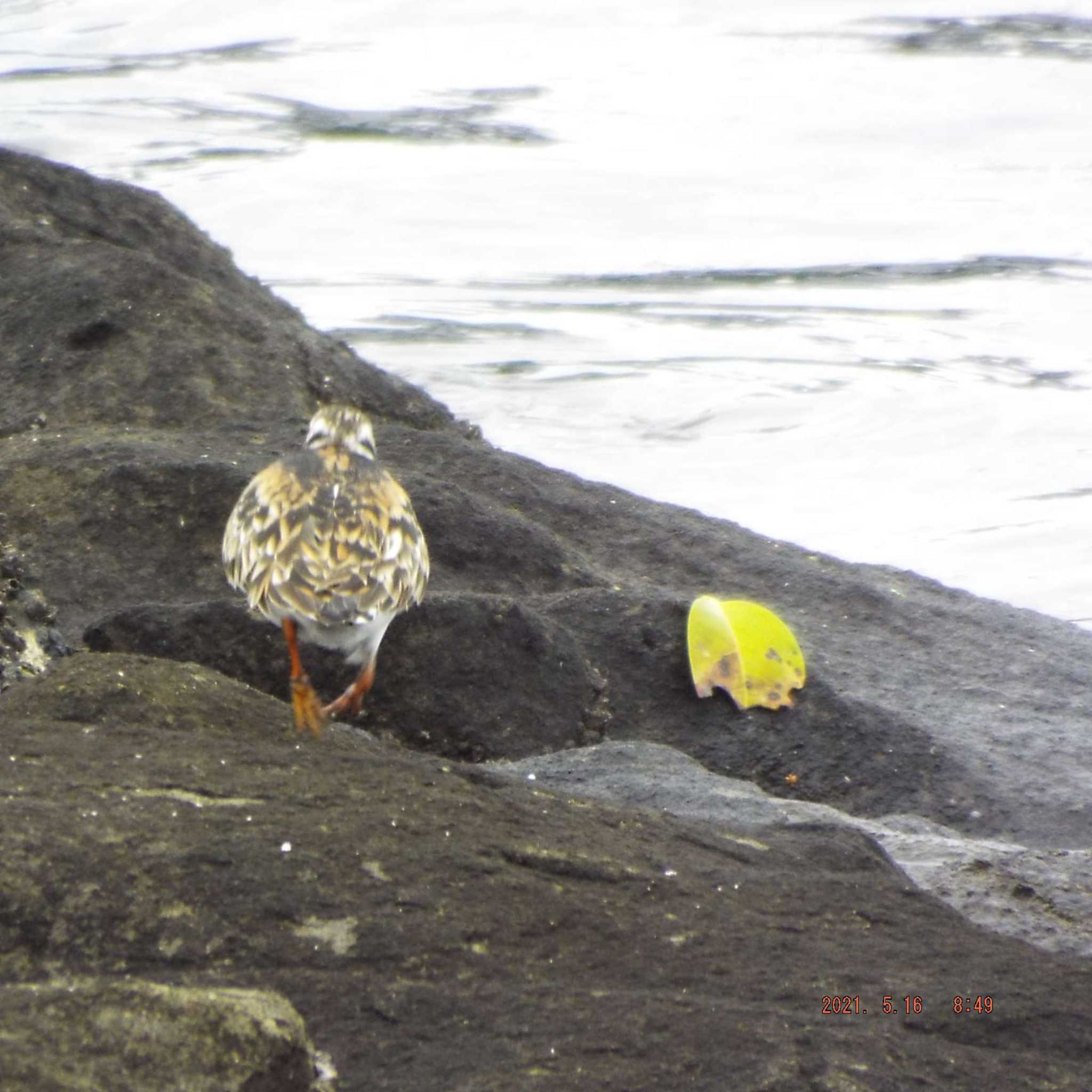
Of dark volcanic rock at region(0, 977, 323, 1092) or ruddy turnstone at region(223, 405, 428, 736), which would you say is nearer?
dark volcanic rock at region(0, 977, 323, 1092)

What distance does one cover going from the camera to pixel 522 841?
3.88 m

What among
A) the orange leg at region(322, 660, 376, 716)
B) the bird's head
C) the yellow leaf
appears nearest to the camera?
→ the orange leg at region(322, 660, 376, 716)

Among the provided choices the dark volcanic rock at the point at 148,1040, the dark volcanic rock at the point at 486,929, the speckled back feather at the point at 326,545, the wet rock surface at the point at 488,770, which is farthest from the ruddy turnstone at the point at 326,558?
the dark volcanic rock at the point at 148,1040

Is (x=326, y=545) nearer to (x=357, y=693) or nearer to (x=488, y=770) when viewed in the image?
(x=357, y=693)

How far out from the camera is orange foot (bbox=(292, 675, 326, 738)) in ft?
15.0

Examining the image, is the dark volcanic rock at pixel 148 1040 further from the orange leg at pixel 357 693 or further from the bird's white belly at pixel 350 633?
the orange leg at pixel 357 693

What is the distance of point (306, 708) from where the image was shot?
4672mm

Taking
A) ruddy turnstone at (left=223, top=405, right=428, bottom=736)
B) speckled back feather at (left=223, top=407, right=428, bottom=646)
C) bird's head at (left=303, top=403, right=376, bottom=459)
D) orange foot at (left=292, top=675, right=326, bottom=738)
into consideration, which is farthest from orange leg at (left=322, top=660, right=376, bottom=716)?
bird's head at (left=303, top=403, right=376, bottom=459)

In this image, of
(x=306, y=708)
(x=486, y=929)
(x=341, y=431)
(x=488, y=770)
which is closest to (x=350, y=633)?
(x=306, y=708)

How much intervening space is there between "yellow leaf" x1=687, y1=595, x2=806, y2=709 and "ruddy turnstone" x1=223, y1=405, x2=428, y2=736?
1.25 meters

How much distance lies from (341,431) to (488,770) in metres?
1.72

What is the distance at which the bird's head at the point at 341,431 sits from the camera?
6.04 metres

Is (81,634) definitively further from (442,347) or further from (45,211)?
(442,347)

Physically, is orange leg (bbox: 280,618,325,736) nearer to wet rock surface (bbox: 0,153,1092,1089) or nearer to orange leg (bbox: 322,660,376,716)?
wet rock surface (bbox: 0,153,1092,1089)
